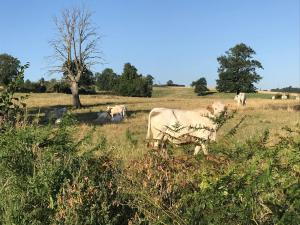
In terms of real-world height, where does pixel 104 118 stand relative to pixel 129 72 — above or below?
below

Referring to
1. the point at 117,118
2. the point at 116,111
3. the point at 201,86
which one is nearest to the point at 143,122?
the point at 117,118

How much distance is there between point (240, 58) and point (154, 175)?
378 feet

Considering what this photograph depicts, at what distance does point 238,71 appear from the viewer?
381 feet

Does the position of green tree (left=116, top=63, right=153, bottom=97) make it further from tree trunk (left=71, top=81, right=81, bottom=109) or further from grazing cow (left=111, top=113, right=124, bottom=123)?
grazing cow (left=111, top=113, right=124, bottom=123)

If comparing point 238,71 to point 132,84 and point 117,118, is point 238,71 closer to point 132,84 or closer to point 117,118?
point 132,84

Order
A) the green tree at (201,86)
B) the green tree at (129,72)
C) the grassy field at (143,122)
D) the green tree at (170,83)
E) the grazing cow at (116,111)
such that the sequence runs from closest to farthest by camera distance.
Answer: the grassy field at (143,122), the grazing cow at (116,111), the green tree at (129,72), the green tree at (201,86), the green tree at (170,83)

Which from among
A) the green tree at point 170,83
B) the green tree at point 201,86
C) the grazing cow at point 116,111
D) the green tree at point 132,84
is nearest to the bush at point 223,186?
the grazing cow at point 116,111

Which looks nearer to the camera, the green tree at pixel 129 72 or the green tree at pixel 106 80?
the green tree at pixel 129 72

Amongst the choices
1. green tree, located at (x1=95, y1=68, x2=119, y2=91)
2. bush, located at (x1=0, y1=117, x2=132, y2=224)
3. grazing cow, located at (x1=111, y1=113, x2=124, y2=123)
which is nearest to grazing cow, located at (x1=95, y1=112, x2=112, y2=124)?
grazing cow, located at (x1=111, y1=113, x2=124, y2=123)

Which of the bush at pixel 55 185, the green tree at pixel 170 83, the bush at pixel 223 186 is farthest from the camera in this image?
the green tree at pixel 170 83

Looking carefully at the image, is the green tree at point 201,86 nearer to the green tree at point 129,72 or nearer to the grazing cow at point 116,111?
the green tree at point 129,72

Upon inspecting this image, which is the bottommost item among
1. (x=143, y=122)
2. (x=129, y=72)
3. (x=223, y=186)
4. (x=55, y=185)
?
(x=143, y=122)

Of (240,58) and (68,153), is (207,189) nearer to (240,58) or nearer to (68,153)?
(68,153)

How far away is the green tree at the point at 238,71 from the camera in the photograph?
4532 inches
